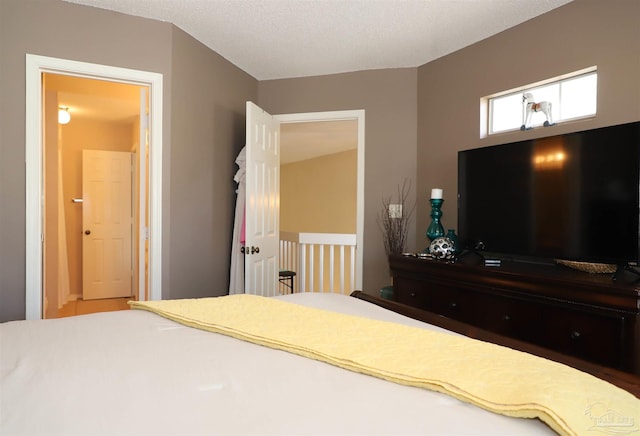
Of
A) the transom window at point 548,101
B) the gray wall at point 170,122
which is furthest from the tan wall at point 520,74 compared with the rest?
the gray wall at point 170,122

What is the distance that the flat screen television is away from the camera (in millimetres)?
1943

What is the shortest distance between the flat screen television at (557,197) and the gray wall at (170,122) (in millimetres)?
1911

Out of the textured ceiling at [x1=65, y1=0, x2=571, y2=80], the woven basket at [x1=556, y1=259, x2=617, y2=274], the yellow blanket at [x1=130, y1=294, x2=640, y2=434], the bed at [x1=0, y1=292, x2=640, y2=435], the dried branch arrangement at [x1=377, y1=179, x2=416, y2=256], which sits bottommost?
the bed at [x1=0, y1=292, x2=640, y2=435]

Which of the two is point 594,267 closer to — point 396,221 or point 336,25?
point 396,221

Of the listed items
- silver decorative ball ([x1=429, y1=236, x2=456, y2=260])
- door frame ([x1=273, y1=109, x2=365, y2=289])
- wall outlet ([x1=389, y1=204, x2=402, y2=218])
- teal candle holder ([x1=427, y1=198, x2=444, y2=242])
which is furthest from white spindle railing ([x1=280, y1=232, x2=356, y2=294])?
silver decorative ball ([x1=429, y1=236, x2=456, y2=260])

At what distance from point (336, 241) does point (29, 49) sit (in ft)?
8.93

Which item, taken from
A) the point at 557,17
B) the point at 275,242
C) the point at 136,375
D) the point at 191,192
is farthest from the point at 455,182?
the point at 136,375

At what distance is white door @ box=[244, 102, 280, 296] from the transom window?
1762mm

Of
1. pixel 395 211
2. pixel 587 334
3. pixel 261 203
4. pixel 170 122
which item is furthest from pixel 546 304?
pixel 170 122

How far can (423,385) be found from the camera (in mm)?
847

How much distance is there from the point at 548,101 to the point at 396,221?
4.76ft

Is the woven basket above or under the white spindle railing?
above

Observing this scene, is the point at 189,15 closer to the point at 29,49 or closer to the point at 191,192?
the point at 29,49

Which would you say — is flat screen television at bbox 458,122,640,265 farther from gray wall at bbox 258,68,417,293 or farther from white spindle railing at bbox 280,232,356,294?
white spindle railing at bbox 280,232,356,294
